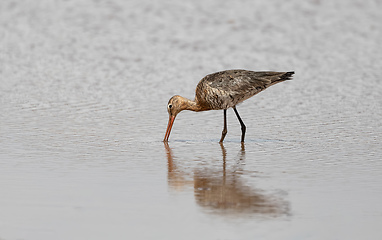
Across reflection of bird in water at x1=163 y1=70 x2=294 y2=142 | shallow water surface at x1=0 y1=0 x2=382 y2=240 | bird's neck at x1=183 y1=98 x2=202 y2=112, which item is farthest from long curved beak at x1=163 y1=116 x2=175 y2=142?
bird's neck at x1=183 y1=98 x2=202 y2=112

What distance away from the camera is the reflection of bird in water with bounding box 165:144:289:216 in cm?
586

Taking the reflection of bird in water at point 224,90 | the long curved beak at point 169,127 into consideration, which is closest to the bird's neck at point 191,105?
the reflection of bird in water at point 224,90

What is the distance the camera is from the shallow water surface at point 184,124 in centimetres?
566

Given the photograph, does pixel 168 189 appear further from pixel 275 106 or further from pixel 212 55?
pixel 212 55

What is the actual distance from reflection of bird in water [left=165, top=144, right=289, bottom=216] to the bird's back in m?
2.06

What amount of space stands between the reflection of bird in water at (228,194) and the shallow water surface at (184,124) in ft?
0.05

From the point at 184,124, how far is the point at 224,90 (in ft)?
2.81

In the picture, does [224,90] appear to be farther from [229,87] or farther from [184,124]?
[184,124]

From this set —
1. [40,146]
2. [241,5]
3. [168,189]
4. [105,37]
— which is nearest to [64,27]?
[105,37]

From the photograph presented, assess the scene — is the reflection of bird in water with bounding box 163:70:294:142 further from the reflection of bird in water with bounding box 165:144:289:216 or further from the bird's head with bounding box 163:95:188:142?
the reflection of bird in water with bounding box 165:144:289:216

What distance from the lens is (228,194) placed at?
253 inches

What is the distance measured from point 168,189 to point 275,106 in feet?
16.2

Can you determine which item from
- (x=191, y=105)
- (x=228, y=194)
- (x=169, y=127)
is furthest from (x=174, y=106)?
(x=228, y=194)

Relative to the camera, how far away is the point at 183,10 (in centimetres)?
1819
